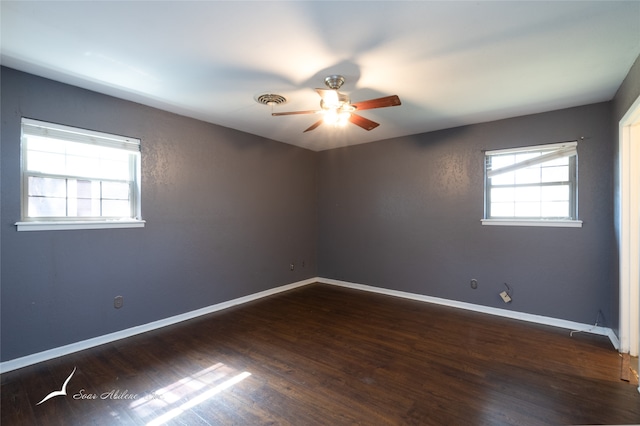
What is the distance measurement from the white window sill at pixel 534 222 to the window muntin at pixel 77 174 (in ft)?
14.4

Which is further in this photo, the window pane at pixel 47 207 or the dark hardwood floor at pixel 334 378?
the window pane at pixel 47 207

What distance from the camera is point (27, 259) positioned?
2480 millimetres

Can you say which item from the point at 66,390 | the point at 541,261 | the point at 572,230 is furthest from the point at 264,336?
the point at 572,230

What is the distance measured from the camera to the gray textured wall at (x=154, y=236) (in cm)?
244

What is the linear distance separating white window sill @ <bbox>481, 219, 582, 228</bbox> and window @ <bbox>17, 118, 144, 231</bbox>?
14.2ft

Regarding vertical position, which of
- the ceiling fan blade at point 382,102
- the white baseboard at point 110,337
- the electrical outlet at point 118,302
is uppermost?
the ceiling fan blade at point 382,102

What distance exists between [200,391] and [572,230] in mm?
4139

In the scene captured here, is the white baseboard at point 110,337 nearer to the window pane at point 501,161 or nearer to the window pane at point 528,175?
the window pane at point 501,161

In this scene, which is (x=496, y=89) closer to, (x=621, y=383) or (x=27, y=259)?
(x=621, y=383)

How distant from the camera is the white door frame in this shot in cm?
257

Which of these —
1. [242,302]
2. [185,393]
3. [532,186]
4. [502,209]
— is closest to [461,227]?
[502,209]

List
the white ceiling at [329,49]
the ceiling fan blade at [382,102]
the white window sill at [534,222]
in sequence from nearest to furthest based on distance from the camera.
Result: the white ceiling at [329,49], the ceiling fan blade at [382,102], the white window sill at [534,222]

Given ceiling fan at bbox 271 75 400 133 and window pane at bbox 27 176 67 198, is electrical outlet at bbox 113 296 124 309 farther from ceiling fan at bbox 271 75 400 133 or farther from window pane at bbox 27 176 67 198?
ceiling fan at bbox 271 75 400 133

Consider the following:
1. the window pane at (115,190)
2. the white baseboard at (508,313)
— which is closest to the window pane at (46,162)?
the window pane at (115,190)
